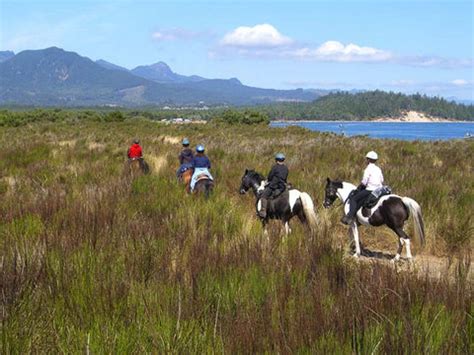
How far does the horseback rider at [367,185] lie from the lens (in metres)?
7.89

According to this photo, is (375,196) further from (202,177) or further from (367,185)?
(202,177)

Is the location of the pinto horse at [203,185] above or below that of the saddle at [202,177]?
below

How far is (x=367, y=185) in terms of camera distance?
7980mm

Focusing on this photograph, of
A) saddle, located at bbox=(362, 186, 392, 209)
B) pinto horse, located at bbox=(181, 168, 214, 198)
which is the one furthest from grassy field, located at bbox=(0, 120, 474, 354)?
pinto horse, located at bbox=(181, 168, 214, 198)

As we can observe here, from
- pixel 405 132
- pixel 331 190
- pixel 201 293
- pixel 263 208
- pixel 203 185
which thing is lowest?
pixel 405 132

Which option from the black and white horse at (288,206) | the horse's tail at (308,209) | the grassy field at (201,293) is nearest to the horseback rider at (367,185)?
the horse's tail at (308,209)

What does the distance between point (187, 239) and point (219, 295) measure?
6.10 feet

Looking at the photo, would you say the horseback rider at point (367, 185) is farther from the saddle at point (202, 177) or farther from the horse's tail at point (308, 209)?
the saddle at point (202, 177)

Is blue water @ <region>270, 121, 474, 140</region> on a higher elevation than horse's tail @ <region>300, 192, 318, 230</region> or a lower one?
lower

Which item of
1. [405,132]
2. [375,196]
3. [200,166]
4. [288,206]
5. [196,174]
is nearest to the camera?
[375,196]

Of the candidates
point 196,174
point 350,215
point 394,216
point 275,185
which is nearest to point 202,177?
point 196,174

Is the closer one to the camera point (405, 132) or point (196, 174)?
point (196, 174)

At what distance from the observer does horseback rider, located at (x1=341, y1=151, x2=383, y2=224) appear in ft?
25.9

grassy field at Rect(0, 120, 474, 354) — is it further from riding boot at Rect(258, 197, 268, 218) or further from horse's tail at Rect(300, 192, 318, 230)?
riding boot at Rect(258, 197, 268, 218)
